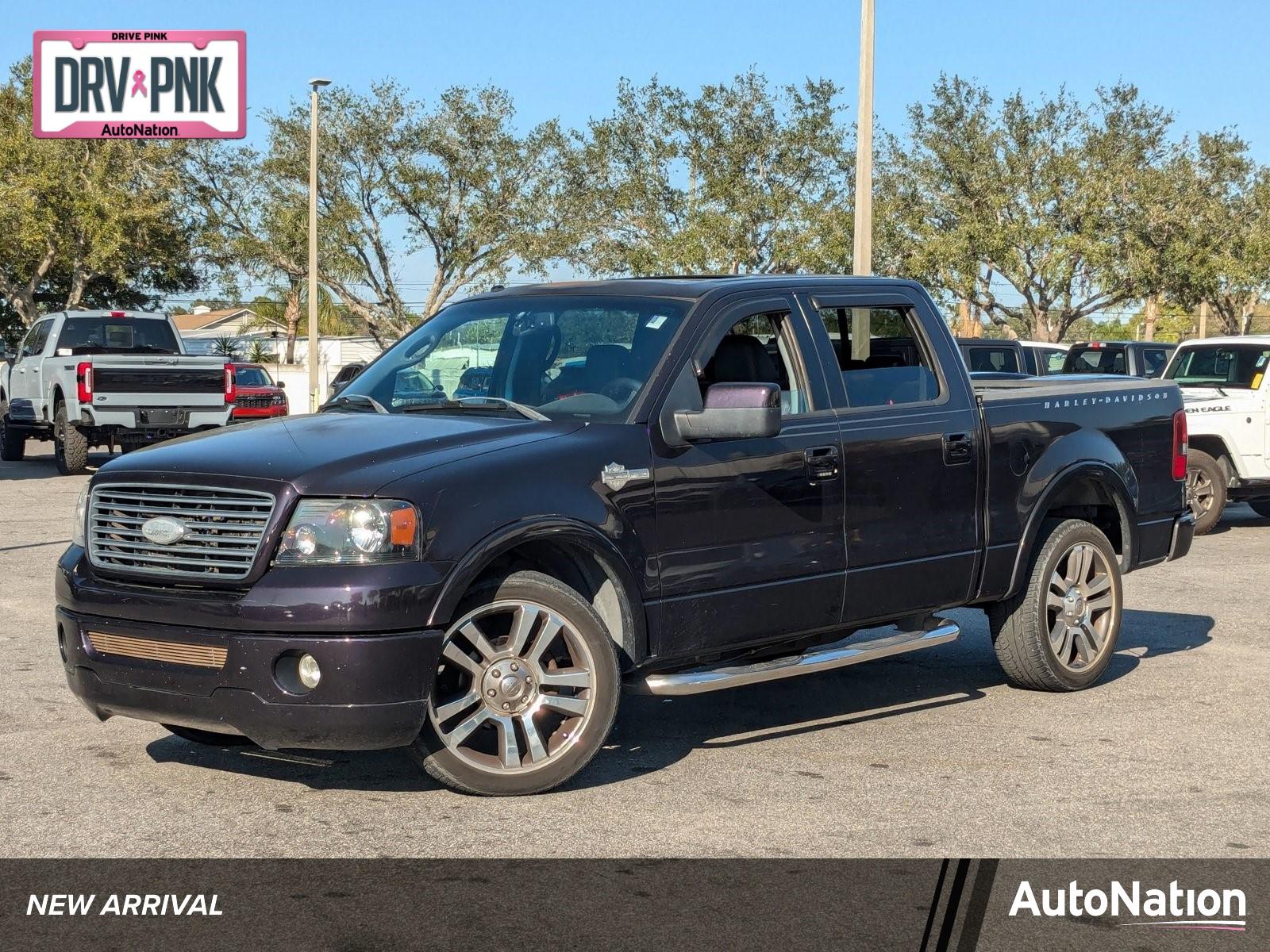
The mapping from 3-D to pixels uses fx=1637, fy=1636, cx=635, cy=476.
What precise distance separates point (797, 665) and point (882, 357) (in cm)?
157

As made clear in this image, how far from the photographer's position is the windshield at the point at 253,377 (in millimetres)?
34469

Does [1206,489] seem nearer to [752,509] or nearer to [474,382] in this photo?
[752,509]

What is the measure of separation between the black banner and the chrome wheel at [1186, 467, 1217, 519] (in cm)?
1080

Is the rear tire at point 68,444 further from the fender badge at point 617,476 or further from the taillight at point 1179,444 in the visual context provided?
the fender badge at point 617,476

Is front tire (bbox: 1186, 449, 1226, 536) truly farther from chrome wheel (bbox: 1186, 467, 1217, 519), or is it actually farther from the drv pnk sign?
the drv pnk sign

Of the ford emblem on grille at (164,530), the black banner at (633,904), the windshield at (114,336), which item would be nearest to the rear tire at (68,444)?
the windshield at (114,336)

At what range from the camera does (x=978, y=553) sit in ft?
23.8

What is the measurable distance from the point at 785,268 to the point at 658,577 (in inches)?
1418

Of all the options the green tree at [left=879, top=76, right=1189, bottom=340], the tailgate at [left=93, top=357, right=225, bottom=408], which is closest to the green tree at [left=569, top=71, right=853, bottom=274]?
the green tree at [left=879, top=76, right=1189, bottom=340]

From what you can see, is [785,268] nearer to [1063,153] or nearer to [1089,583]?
[1063,153]

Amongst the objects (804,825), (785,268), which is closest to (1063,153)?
(785,268)

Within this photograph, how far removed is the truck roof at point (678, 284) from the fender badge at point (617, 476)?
3.15 ft

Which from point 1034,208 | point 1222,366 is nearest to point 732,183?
point 1034,208

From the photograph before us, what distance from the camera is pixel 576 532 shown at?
577 centimetres
